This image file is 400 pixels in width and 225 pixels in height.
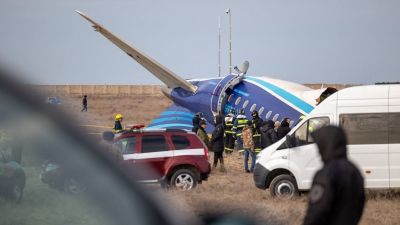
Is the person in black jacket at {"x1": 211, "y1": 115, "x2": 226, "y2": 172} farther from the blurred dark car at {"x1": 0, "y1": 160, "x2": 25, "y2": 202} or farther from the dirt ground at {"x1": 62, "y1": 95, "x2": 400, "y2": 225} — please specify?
the blurred dark car at {"x1": 0, "y1": 160, "x2": 25, "y2": 202}

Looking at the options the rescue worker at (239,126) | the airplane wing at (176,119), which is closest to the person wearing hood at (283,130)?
the rescue worker at (239,126)

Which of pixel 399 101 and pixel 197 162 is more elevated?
pixel 399 101

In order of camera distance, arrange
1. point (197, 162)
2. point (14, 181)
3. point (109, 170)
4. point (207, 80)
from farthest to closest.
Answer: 1. point (207, 80)
2. point (197, 162)
3. point (109, 170)
4. point (14, 181)

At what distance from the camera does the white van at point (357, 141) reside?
13885 millimetres

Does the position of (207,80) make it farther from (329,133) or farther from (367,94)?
(329,133)

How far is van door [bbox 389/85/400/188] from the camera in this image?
13.8 metres

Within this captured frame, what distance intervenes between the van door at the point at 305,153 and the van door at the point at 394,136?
3.97ft

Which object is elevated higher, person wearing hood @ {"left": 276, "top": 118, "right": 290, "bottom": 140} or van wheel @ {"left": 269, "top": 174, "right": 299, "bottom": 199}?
person wearing hood @ {"left": 276, "top": 118, "right": 290, "bottom": 140}

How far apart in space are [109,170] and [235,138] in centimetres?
2142

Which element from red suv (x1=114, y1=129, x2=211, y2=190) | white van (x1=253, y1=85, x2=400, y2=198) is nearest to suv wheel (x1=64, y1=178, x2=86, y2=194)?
white van (x1=253, y1=85, x2=400, y2=198)

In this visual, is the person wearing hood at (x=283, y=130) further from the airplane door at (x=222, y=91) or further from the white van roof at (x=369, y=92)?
the airplane door at (x=222, y=91)

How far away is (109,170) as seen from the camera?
9.08 feet

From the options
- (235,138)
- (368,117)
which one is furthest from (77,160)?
(235,138)

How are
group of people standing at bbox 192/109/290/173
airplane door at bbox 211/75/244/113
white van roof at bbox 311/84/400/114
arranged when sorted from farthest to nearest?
1. airplane door at bbox 211/75/244/113
2. group of people standing at bbox 192/109/290/173
3. white van roof at bbox 311/84/400/114
